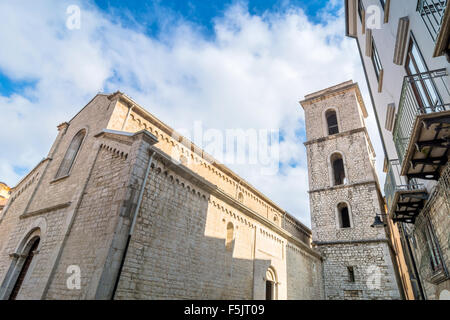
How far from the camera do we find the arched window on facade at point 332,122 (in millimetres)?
23062

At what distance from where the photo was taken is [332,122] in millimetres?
23750

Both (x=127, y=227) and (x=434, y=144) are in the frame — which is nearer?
(x=434, y=144)

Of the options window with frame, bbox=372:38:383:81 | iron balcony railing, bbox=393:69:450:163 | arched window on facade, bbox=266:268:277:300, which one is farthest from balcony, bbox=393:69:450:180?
arched window on facade, bbox=266:268:277:300

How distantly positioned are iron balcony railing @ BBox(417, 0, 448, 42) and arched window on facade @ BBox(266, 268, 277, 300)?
11390mm

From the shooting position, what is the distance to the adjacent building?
16.2ft

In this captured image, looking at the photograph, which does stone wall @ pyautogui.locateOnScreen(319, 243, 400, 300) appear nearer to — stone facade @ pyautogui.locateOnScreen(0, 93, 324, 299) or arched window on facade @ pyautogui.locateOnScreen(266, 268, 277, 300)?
stone facade @ pyautogui.locateOnScreen(0, 93, 324, 299)

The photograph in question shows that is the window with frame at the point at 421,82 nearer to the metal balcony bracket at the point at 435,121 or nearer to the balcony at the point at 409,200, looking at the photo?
the metal balcony bracket at the point at 435,121

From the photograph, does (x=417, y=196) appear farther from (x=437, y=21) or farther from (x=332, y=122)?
(x=332, y=122)

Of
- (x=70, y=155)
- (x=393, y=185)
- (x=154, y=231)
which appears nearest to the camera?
(x=154, y=231)

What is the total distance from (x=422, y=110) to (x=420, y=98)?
1.18 metres

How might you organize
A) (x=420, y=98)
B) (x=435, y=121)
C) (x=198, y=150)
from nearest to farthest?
(x=435, y=121) < (x=420, y=98) < (x=198, y=150)

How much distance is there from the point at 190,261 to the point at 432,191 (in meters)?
7.22

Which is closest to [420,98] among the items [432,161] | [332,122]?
[432,161]
